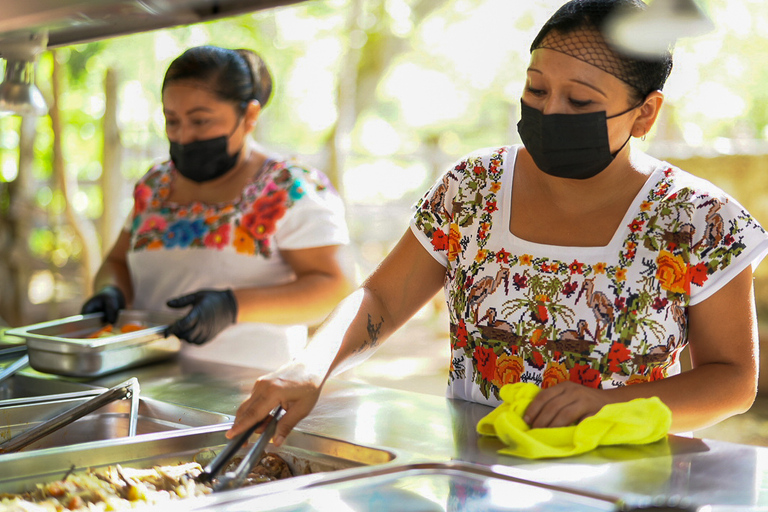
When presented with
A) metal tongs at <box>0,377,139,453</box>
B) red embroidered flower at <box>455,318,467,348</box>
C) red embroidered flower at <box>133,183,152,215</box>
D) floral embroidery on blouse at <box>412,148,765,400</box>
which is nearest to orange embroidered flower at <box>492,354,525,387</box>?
floral embroidery on blouse at <box>412,148,765,400</box>

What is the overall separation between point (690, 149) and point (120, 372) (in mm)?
5414

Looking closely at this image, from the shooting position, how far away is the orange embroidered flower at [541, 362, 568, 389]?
160cm

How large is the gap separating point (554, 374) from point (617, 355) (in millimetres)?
Result: 136

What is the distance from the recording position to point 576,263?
1.62 metres

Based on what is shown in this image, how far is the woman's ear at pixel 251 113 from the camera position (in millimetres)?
2570

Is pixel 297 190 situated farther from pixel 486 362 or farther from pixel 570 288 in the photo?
pixel 570 288

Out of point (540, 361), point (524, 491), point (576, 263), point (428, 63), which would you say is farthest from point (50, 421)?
point (428, 63)

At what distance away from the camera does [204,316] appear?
208cm

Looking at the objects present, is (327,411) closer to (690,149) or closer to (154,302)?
(154,302)

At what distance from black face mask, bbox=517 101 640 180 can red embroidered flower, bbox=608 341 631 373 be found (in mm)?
385

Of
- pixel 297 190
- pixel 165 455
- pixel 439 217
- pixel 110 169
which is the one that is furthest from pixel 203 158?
pixel 110 169

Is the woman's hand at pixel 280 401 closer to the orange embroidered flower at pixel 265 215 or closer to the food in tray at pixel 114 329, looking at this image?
the food in tray at pixel 114 329

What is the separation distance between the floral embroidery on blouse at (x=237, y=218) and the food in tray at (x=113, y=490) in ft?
4.35

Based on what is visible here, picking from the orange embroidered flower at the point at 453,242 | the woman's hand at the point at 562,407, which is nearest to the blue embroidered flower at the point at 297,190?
the orange embroidered flower at the point at 453,242
